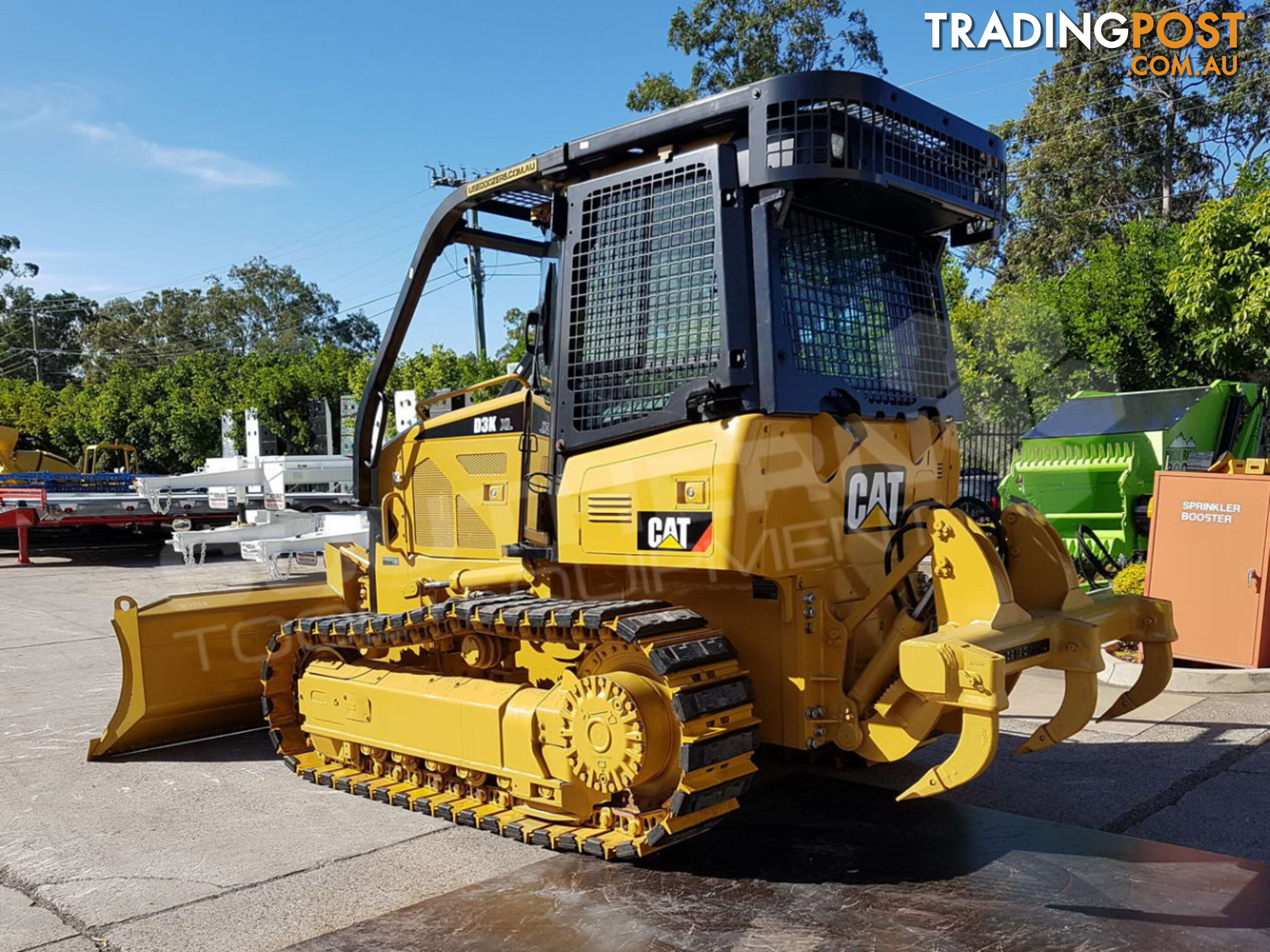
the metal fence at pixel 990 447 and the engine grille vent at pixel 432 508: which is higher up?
the metal fence at pixel 990 447

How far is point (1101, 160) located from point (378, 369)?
27.2 metres

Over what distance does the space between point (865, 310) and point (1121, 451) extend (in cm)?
Result: 762

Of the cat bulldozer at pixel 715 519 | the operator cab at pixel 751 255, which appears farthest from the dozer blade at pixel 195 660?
the operator cab at pixel 751 255

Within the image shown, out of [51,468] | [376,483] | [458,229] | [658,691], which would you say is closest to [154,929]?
[658,691]

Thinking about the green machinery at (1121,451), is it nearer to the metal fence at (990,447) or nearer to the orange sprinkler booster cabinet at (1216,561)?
the metal fence at (990,447)

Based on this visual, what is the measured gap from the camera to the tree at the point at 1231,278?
13.1 metres

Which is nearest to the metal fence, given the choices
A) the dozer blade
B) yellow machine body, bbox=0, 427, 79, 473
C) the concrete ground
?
the concrete ground

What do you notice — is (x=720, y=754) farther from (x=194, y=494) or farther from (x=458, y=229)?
(x=194, y=494)

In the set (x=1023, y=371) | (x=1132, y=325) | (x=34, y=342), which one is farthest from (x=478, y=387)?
(x=34, y=342)

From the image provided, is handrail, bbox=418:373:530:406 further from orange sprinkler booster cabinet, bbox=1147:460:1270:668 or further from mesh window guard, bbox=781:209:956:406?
orange sprinkler booster cabinet, bbox=1147:460:1270:668

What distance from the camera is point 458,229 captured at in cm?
551

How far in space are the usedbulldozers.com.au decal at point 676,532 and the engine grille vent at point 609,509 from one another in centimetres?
9

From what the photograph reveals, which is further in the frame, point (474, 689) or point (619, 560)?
point (474, 689)

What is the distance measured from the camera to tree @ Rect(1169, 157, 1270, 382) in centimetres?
1308
